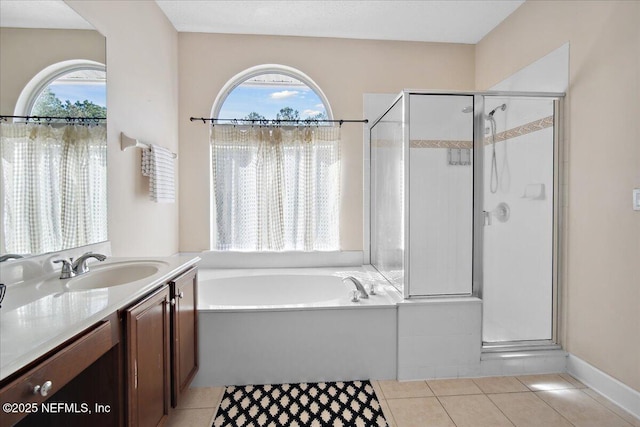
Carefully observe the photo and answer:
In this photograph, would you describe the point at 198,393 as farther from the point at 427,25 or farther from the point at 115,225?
the point at 427,25

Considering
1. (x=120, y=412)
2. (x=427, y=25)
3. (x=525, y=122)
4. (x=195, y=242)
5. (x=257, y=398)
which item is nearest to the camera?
(x=120, y=412)

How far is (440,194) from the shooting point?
2178mm

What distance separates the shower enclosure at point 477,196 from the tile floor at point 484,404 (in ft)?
0.97

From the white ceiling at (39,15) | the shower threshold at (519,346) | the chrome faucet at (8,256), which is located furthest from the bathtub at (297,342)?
the white ceiling at (39,15)

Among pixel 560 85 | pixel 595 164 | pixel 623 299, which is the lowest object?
pixel 623 299

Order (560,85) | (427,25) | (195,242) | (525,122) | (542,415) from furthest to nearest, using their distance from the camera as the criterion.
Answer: (195,242) < (427,25) < (525,122) < (560,85) < (542,415)

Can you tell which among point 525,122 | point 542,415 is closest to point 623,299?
point 542,415

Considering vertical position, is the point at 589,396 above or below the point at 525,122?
below

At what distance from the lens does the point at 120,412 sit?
1.12 m

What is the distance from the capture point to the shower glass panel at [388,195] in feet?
7.45

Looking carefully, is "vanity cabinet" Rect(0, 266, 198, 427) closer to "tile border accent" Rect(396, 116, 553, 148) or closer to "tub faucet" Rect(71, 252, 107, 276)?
"tub faucet" Rect(71, 252, 107, 276)

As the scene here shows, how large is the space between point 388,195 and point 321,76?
137 centimetres

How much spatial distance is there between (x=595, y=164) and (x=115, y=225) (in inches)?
115

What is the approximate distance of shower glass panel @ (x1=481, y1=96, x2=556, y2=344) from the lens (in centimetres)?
223
